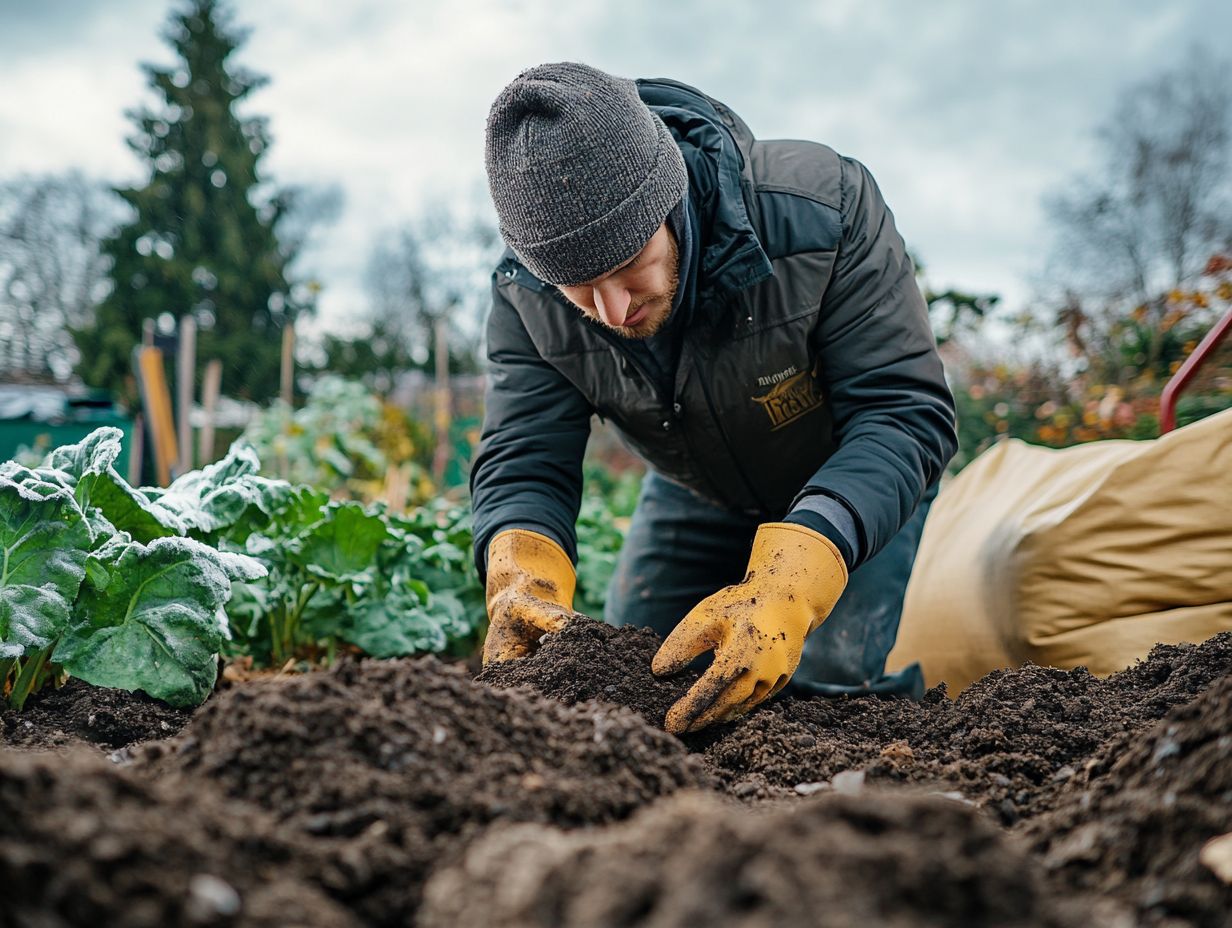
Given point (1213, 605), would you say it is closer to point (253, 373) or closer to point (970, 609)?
point (970, 609)

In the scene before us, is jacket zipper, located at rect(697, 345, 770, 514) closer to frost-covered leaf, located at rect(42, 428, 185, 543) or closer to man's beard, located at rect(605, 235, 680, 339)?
man's beard, located at rect(605, 235, 680, 339)

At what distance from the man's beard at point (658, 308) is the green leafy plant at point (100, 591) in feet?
3.34

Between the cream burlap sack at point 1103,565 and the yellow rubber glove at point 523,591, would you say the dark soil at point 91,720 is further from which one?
the cream burlap sack at point 1103,565

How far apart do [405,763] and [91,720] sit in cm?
118

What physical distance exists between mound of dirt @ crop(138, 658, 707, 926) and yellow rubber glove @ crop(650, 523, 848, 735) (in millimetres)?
520

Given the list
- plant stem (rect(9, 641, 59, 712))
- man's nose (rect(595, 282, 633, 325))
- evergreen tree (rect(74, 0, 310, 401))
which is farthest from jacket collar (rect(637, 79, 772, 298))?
evergreen tree (rect(74, 0, 310, 401))

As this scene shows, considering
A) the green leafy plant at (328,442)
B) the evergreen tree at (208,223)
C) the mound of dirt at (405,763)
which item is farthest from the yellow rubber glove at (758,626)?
the evergreen tree at (208,223)

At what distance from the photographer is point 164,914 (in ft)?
2.39

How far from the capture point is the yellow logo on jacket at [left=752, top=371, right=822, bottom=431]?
2.57m

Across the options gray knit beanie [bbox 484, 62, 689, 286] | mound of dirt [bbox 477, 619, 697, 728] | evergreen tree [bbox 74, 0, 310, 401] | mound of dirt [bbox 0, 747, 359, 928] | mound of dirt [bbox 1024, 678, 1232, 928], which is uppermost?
evergreen tree [bbox 74, 0, 310, 401]

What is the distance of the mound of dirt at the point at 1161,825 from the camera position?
87 centimetres

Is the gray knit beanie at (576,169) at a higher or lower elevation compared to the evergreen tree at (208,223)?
lower

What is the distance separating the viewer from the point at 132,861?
2.47 ft

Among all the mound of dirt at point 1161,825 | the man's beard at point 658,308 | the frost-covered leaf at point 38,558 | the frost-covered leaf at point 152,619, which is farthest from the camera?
the man's beard at point 658,308
